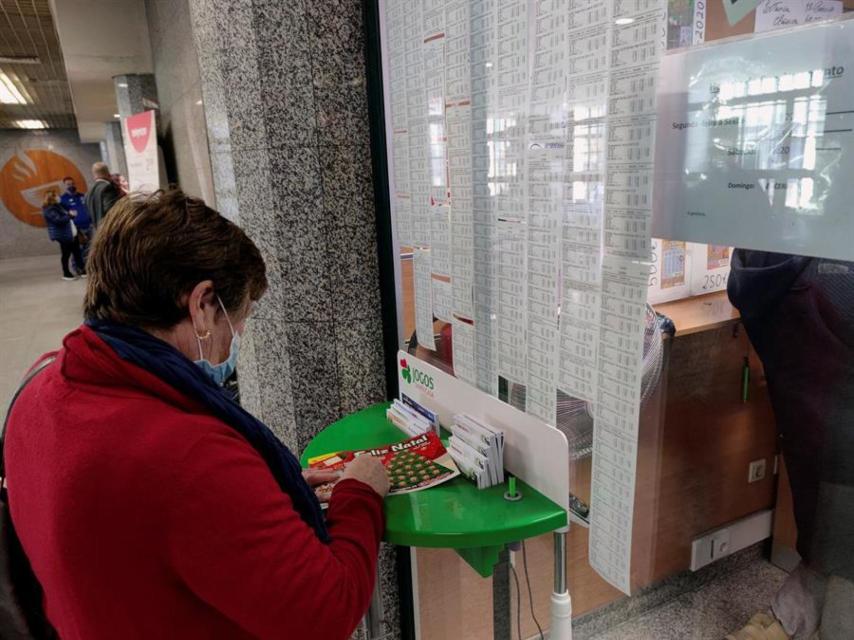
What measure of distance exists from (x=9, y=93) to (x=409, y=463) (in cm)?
1332

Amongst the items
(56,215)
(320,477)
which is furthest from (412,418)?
(56,215)

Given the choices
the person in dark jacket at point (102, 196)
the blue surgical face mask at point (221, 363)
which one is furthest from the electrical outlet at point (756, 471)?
the person in dark jacket at point (102, 196)

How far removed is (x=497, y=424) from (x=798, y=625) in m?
0.65

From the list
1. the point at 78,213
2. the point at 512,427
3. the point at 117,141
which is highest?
the point at 117,141

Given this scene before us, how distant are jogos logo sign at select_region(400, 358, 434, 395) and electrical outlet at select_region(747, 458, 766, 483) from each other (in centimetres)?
79

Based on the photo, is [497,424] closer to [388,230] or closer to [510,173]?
[510,173]

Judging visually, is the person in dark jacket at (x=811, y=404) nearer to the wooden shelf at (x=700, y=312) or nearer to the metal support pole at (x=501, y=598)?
the wooden shelf at (x=700, y=312)

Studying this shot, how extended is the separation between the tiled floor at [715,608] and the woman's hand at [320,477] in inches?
28.7

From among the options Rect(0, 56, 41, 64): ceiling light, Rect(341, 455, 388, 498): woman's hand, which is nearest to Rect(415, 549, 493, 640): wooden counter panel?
Rect(341, 455, 388, 498): woman's hand

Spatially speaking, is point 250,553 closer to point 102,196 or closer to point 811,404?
point 811,404

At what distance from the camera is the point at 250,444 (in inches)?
41.6

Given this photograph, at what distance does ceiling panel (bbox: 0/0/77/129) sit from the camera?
6539 millimetres

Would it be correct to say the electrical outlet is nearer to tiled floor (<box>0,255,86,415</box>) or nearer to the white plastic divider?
the white plastic divider

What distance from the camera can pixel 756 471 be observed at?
1.09 metres
